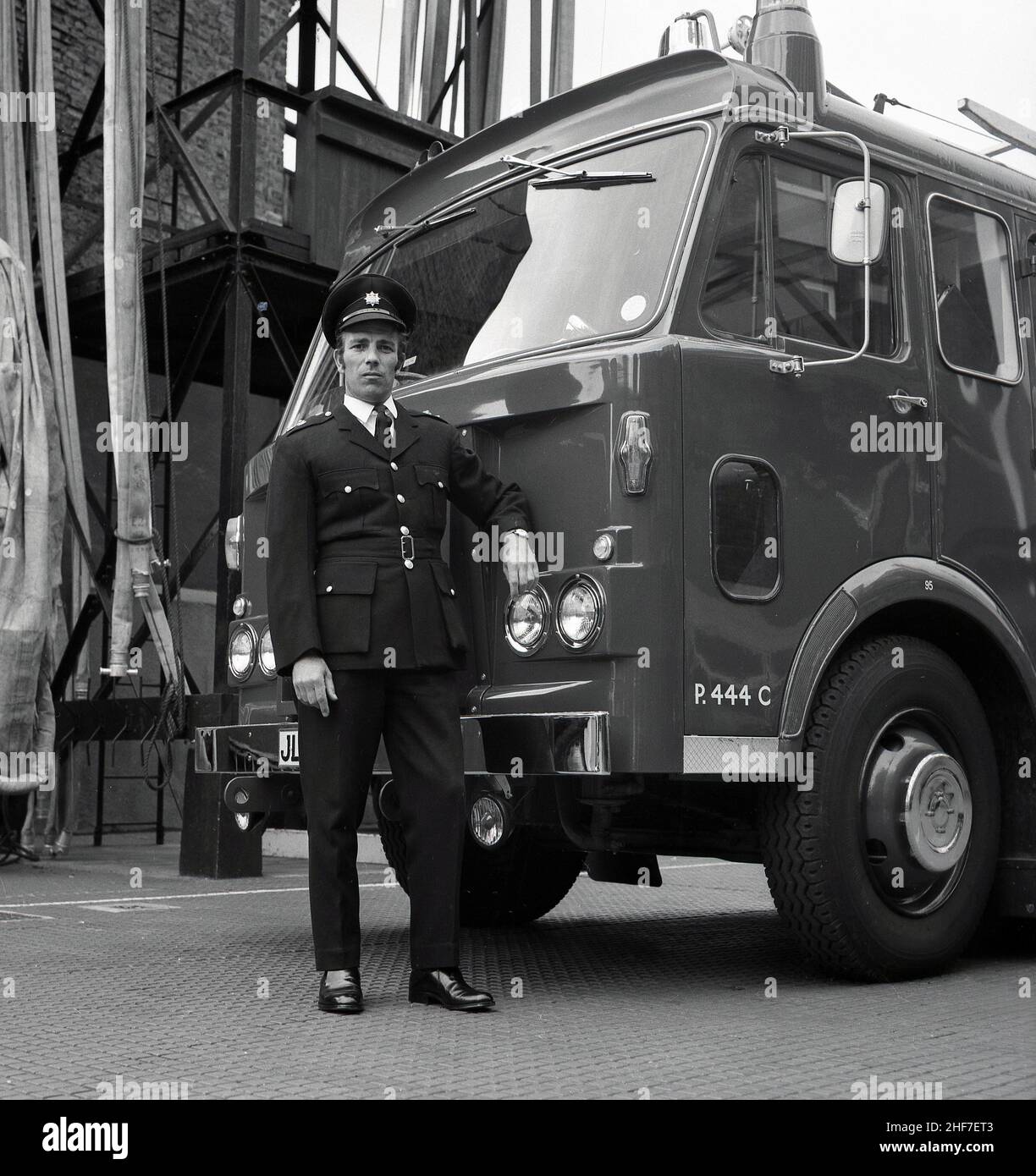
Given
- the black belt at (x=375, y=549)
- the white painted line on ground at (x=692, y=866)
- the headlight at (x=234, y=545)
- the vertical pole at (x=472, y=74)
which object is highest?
the vertical pole at (x=472, y=74)

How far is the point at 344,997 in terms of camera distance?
466 cm

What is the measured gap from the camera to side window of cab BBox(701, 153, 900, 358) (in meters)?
5.13

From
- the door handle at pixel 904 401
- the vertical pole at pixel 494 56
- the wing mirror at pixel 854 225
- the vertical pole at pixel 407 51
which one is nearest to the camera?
the wing mirror at pixel 854 225

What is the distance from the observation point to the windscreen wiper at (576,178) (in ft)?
17.4

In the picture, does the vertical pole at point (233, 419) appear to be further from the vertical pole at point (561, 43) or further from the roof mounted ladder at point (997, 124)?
the roof mounted ladder at point (997, 124)

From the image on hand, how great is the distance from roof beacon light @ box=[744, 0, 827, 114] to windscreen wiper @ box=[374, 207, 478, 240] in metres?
1.18

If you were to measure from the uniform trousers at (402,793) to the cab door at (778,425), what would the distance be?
770 mm

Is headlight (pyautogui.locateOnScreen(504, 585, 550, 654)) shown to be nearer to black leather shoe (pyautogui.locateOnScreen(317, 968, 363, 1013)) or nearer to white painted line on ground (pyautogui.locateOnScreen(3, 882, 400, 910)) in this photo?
black leather shoe (pyautogui.locateOnScreen(317, 968, 363, 1013))

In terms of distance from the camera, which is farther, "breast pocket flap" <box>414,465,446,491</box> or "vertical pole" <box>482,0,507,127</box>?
"vertical pole" <box>482,0,507,127</box>

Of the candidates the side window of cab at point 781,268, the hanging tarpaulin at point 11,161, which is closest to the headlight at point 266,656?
the side window of cab at point 781,268

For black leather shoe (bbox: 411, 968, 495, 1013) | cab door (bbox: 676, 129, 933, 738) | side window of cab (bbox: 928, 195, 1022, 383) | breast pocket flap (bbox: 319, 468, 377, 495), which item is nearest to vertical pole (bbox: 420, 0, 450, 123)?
side window of cab (bbox: 928, 195, 1022, 383)
